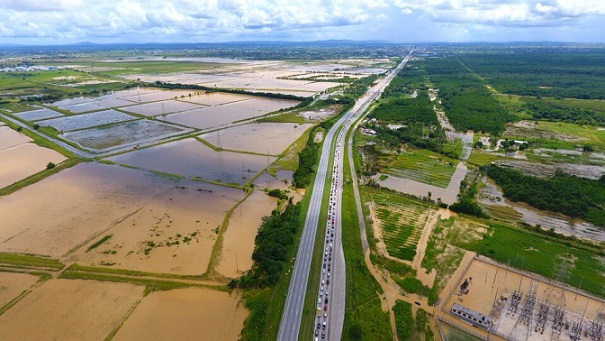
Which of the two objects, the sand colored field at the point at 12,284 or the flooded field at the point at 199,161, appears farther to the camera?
the flooded field at the point at 199,161

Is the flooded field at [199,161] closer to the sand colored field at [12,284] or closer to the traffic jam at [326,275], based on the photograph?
the traffic jam at [326,275]

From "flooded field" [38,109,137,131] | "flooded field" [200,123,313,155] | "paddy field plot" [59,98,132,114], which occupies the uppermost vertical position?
"paddy field plot" [59,98,132,114]

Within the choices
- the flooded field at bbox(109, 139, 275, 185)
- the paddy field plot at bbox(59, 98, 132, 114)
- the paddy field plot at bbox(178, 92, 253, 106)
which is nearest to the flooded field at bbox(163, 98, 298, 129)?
the paddy field plot at bbox(178, 92, 253, 106)

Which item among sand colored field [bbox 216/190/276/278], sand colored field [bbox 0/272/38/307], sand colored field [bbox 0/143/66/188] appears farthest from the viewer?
sand colored field [bbox 0/143/66/188]

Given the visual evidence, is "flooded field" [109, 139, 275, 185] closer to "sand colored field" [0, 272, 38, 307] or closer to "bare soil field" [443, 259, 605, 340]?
"sand colored field" [0, 272, 38, 307]

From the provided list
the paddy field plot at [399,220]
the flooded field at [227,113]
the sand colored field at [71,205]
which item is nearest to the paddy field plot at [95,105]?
the flooded field at [227,113]

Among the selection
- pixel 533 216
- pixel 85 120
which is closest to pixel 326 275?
pixel 533 216

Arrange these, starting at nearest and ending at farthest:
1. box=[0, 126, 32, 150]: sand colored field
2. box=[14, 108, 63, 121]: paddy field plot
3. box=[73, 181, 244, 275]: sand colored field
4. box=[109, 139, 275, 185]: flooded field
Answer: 1. box=[73, 181, 244, 275]: sand colored field
2. box=[109, 139, 275, 185]: flooded field
3. box=[0, 126, 32, 150]: sand colored field
4. box=[14, 108, 63, 121]: paddy field plot
